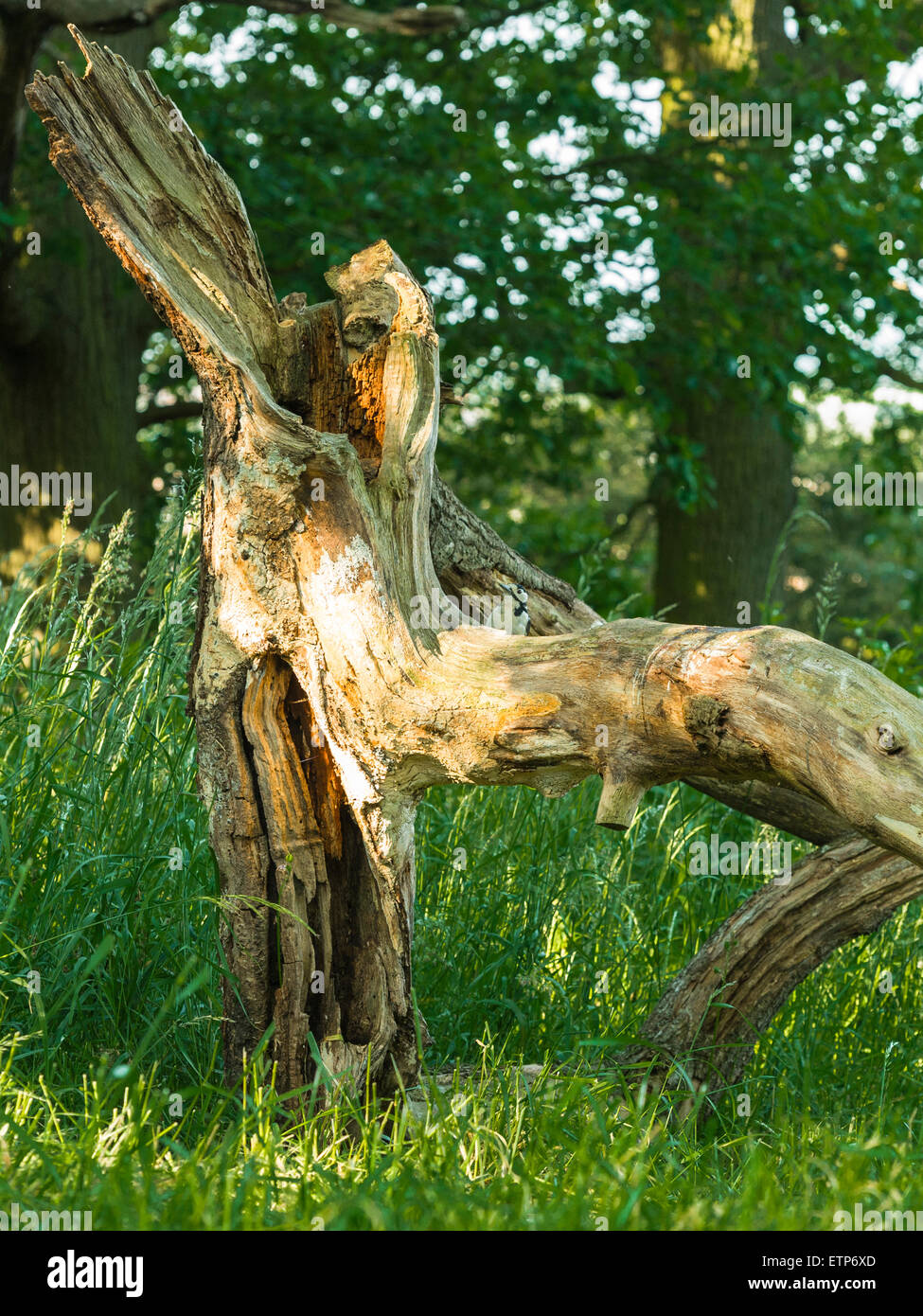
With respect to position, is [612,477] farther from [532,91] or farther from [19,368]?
[19,368]

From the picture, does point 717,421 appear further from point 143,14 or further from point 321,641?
point 321,641

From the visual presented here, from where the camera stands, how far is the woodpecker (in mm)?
3191

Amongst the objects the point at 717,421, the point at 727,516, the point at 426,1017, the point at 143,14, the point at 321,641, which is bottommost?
the point at 426,1017

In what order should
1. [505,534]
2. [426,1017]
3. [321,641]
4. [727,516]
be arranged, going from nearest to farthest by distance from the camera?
[321,641], [426,1017], [727,516], [505,534]

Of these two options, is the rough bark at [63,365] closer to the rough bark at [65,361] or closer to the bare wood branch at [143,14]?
the rough bark at [65,361]

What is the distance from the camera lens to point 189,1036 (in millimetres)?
2893

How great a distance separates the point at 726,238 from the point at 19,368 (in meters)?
4.96

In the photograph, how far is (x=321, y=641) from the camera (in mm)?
2605

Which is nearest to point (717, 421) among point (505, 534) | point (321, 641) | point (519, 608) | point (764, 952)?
point (505, 534)

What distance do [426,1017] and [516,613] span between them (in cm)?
121

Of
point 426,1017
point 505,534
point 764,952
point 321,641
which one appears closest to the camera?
point 321,641

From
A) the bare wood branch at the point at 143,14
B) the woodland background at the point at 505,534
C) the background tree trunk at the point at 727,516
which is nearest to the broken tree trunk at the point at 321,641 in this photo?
the woodland background at the point at 505,534

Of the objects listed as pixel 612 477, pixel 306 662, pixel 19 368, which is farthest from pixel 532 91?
pixel 612 477

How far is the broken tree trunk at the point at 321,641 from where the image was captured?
2.38 m
